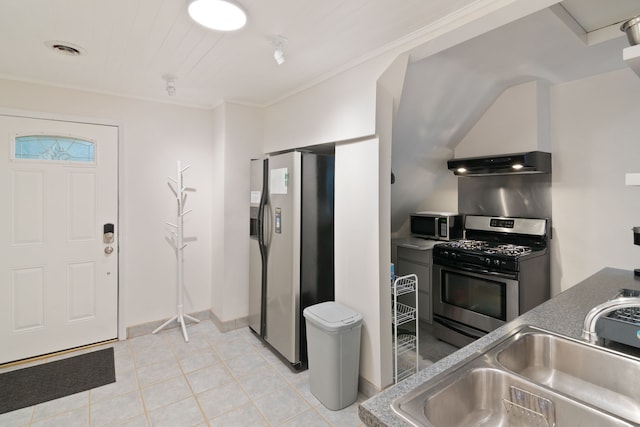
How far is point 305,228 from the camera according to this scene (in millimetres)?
2756

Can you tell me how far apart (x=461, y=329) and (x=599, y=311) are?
2.21 m

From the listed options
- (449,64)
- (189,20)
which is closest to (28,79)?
(189,20)

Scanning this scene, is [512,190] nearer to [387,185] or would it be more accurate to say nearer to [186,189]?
[387,185]

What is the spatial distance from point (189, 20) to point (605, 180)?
3.44 meters

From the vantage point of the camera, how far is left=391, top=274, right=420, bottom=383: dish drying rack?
2478 millimetres

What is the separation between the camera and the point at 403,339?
3.31m

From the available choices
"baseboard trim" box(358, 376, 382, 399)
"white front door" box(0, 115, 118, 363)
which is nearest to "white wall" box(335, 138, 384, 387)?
"baseboard trim" box(358, 376, 382, 399)

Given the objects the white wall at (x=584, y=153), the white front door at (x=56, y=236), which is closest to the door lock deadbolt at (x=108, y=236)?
the white front door at (x=56, y=236)

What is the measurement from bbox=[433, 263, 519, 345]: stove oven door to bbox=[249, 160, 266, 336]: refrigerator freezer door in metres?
1.78

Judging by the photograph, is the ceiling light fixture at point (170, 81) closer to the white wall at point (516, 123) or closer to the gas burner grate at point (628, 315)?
the white wall at point (516, 123)

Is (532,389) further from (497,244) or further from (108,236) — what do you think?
(108,236)

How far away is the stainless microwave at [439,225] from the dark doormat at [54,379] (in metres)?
3.34

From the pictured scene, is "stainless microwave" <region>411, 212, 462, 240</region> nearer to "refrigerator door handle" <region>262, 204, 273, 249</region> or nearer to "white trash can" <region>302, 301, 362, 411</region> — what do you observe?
"white trash can" <region>302, 301, 362, 411</region>

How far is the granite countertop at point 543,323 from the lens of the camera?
875mm
